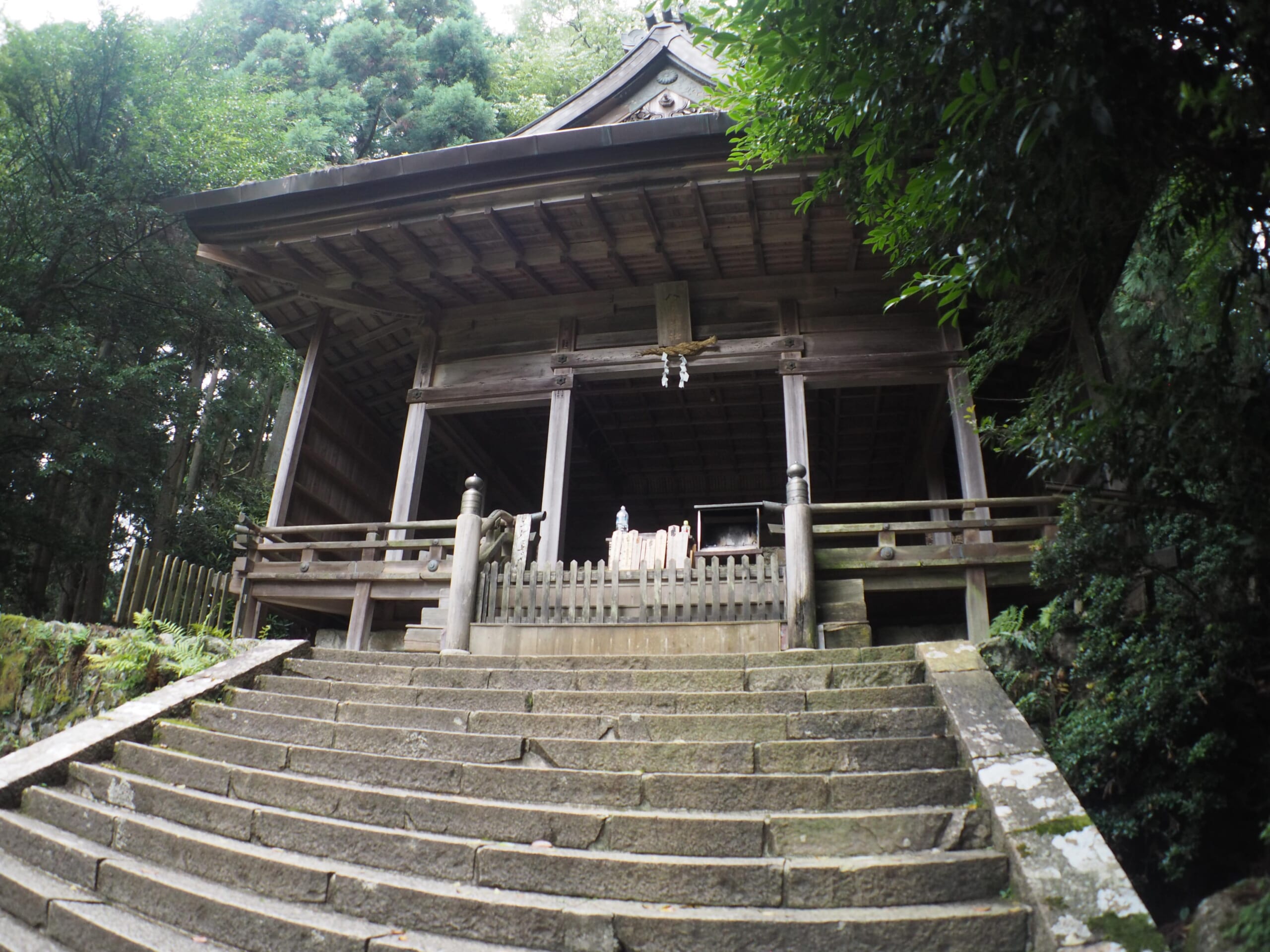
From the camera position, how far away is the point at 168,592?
827 cm

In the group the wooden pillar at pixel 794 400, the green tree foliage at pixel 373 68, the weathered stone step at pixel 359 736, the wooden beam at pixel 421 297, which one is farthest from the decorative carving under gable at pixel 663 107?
the green tree foliage at pixel 373 68

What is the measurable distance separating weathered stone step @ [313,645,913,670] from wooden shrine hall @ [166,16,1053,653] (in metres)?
0.96

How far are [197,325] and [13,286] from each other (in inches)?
100

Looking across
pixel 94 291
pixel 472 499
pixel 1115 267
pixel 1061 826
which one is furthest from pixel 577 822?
pixel 94 291

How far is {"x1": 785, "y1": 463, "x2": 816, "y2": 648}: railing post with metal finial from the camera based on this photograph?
→ 651 centimetres

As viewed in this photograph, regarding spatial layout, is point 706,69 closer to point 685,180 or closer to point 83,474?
point 685,180

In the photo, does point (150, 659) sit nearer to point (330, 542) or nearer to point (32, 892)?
point (32, 892)

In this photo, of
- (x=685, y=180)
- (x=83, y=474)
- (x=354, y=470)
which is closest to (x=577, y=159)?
(x=685, y=180)

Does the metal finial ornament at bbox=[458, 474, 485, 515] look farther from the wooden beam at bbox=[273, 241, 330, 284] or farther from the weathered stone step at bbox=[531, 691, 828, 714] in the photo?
the wooden beam at bbox=[273, 241, 330, 284]

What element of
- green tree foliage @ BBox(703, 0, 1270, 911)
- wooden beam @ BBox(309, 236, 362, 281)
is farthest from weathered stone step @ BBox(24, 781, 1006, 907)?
wooden beam @ BBox(309, 236, 362, 281)

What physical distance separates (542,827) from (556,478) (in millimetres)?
5633

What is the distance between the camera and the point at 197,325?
12555 millimetres

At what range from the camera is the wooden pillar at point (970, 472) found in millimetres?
7391

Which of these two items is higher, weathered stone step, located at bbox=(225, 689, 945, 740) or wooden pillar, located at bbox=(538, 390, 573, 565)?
wooden pillar, located at bbox=(538, 390, 573, 565)
